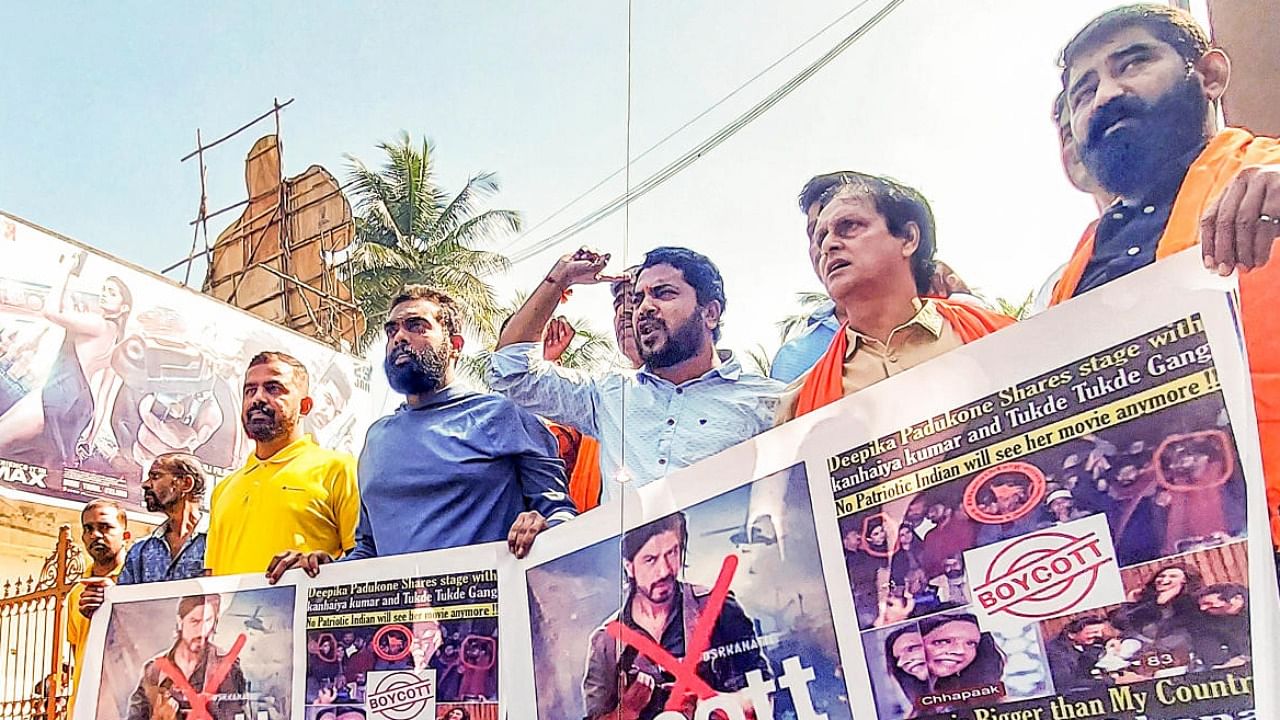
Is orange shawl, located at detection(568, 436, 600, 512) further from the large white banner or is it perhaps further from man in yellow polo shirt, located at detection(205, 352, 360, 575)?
man in yellow polo shirt, located at detection(205, 352, 360, 575)

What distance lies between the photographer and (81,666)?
2.02m

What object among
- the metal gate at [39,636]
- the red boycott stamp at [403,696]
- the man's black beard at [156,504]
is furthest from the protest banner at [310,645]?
the metal gate at [39,636]

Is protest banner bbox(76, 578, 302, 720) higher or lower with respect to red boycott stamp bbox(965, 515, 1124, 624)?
higher

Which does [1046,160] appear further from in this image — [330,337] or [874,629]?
[330,337]

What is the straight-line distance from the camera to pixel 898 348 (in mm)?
1377

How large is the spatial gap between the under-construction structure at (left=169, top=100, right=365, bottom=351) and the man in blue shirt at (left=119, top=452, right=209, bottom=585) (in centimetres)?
48

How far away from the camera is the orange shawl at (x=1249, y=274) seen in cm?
96

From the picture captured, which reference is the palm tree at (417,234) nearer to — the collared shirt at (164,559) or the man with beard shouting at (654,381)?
the man with beard shouting at (654,381)

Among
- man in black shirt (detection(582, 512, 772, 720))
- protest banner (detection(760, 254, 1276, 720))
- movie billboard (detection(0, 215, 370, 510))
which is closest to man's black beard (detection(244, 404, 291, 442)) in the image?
man in black shirt (detection(582, 512, 772, 720))

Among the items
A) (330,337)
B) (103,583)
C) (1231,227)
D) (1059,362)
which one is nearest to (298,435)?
(103,583)

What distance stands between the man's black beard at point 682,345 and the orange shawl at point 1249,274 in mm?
576

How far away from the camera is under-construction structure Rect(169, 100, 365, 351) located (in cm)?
290

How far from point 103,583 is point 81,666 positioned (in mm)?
144

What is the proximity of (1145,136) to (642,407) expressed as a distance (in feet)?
2.60
